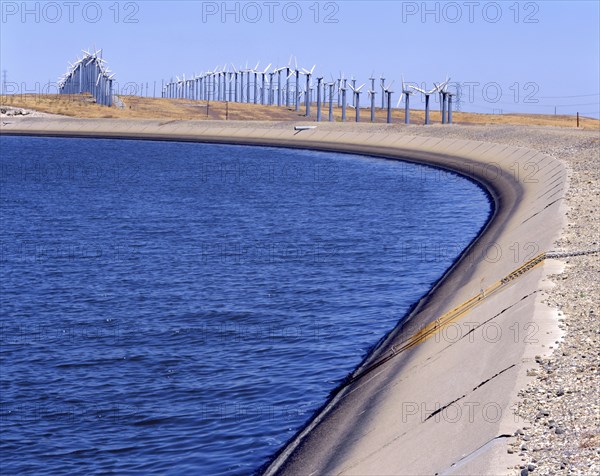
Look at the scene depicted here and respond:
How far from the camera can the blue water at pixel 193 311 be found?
1000 inches

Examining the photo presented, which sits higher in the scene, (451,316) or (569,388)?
(569,388)

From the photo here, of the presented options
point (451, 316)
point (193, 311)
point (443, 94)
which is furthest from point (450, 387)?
point (443, 94)

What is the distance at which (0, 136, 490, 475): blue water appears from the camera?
83.3ft

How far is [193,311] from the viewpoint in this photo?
39688mm

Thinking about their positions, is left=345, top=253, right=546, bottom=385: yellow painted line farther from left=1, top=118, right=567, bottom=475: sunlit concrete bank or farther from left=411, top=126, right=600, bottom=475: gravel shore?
left=411, top=126, right=600, bottom=475: gravel shore

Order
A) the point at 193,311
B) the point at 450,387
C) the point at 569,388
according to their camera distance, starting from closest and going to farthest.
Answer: the point at 569,388 < the point at 450,387 < the point at 193,311

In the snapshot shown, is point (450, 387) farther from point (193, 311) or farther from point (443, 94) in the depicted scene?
point (443, 94)

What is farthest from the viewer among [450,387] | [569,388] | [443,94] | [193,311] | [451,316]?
[443,94]

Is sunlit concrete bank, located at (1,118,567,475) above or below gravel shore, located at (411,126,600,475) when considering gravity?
below

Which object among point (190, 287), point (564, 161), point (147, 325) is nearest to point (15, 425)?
point (147, 325)

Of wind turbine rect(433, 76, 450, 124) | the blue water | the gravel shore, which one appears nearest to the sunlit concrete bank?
the gravel shore

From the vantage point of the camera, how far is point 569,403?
1969cm

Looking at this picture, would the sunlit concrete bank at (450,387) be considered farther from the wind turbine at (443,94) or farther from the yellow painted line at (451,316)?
the wind turbine at (443,94)

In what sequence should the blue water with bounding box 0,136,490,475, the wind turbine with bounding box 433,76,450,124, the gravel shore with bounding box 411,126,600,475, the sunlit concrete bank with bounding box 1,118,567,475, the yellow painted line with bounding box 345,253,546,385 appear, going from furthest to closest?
the wind turbine with bounding box 433,76,450,124, the yellow painted line with bounding box 345,253,546,385, the blue water with bounding box 0,136,490,475, the sunlit concrete bank with bounding box 1,118,567,475, the gravel shore with bounding box 411,126,600,475
